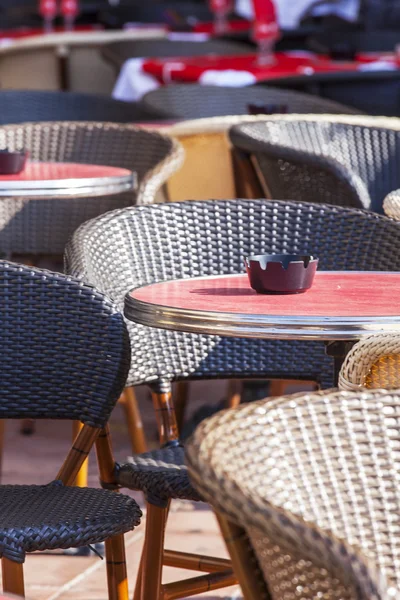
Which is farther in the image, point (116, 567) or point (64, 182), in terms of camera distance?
point (64, 182)

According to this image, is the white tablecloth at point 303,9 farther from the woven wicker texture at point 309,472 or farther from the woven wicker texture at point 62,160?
the woven wicker texture at point 309,472

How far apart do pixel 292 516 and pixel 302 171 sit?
7.83ft

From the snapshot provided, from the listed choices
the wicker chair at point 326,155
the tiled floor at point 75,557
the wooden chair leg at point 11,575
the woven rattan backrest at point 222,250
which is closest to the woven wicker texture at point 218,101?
the wicker chair at point 326,155

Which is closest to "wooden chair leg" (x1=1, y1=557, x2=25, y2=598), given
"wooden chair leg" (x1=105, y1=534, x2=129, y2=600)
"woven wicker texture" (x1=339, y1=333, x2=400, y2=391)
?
"wooden chair leg" (x1=105, y1=534, x2=129, y2=600)

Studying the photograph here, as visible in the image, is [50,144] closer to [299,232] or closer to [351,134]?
[351,134]

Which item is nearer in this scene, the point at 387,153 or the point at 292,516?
the point at 292,516

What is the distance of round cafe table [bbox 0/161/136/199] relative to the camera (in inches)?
106

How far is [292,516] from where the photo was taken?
0.96m

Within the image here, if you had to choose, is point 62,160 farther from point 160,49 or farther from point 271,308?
point 160,49

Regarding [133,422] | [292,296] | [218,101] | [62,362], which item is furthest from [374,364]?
[218,101]

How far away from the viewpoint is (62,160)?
3934 mm

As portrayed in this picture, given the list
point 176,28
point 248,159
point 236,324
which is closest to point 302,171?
point 248,159

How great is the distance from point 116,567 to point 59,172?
1.46m

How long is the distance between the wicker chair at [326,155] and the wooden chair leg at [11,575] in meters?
1.69
